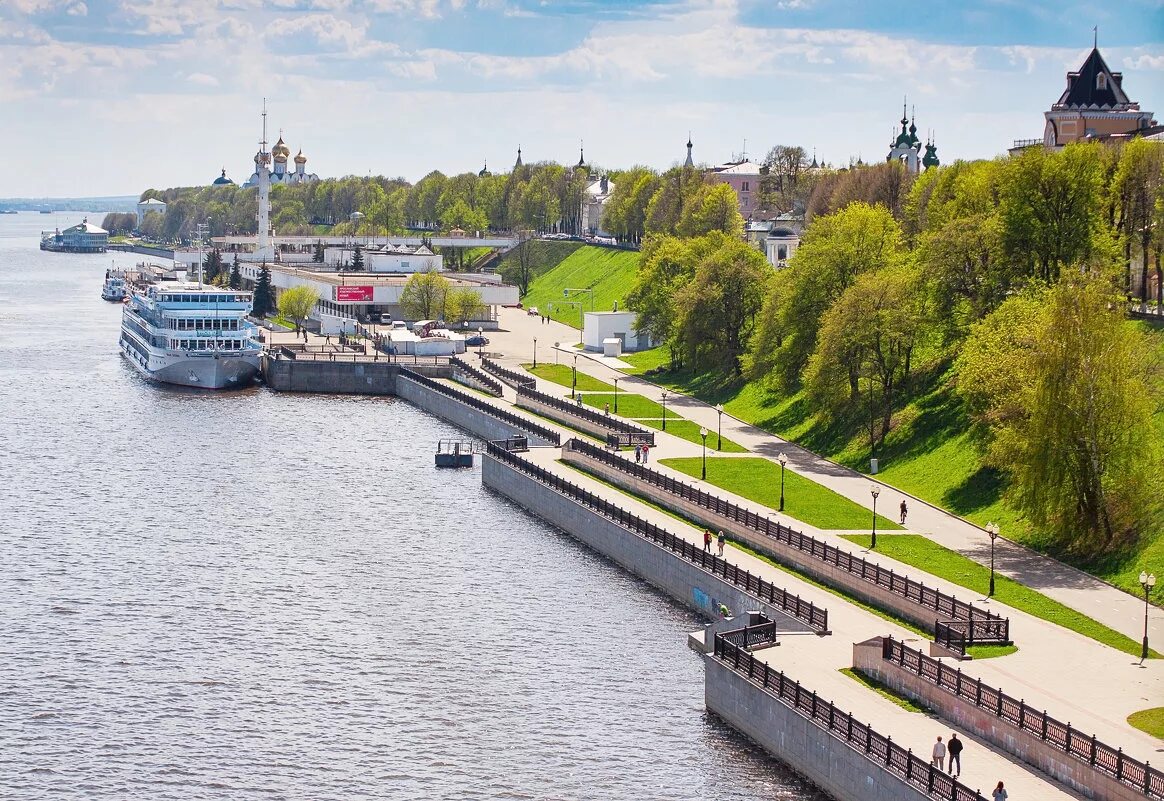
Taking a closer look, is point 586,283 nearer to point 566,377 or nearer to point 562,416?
point 566,377

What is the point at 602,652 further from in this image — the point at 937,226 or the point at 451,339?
the point at 451,339

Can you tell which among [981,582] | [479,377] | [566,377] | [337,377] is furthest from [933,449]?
[337,377]

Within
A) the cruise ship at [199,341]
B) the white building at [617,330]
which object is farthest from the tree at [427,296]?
the white building at [617,330]

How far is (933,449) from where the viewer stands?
71.7 m

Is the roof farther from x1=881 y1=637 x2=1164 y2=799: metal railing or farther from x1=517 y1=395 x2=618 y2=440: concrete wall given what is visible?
x1=881 y1=637 x2=1164 y2=799: metal railing

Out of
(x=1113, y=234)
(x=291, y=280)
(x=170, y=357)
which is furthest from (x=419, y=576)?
(x=291, y=280)

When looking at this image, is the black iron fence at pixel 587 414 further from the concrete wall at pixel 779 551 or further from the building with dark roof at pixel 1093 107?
the building with dark roof at pixel 1093 107

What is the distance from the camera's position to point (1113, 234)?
8094 cm

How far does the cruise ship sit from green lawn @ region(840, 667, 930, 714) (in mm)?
87087

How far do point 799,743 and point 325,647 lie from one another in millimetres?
17192

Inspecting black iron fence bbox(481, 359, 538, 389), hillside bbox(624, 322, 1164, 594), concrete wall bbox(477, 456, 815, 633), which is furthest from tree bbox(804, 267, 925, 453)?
black iron fence bbox(481, 359, 538, 389)

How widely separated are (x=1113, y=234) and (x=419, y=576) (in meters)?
39.5

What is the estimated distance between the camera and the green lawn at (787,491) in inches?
2447

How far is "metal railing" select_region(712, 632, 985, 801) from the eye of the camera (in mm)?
33906
